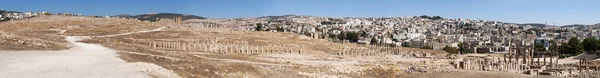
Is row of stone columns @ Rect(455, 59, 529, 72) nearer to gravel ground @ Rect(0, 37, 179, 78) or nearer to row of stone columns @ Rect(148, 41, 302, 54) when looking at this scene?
row of stone columns @ Rect(148, 41, 302, 54)

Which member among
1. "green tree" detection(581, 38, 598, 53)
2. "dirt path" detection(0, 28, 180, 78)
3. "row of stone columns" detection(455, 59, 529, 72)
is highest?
"dirt path" detection(0, 28, 180, 78)

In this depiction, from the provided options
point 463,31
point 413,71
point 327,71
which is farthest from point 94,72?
point 463,31

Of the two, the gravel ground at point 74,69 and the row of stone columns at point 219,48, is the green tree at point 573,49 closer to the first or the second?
the row of stone columns at point 219,48

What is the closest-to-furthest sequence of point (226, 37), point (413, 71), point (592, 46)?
1. point (413, 71)
2. point (226, 37)
3. point (592, 46)

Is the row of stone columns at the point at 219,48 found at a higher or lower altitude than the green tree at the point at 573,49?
higher

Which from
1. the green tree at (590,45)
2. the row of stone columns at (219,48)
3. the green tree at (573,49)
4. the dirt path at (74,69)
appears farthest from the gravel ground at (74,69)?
the green tree at (590,45)

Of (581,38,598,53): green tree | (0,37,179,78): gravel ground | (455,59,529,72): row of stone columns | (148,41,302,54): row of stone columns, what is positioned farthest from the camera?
(581,38,598,53): green tree

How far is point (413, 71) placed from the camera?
43.7 metres

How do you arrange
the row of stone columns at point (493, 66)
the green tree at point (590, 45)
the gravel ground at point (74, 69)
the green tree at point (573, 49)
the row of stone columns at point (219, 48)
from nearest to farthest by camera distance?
the gravel ground at point (74, 69) → the row of stone columns at point (493, 66) → the row of stone columns at point (219, 48) → the green tree at point (590, 45) → the green tree at point (573, 49)

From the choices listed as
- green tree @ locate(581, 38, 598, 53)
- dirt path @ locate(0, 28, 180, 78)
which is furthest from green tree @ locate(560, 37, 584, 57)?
dirt path @ locate(0, 28, 180, 78)

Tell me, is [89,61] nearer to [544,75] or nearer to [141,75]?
[141,75]

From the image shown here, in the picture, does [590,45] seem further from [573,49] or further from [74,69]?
[74,69]

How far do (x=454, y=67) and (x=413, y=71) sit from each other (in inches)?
257

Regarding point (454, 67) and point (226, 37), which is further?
point (226, 37)
